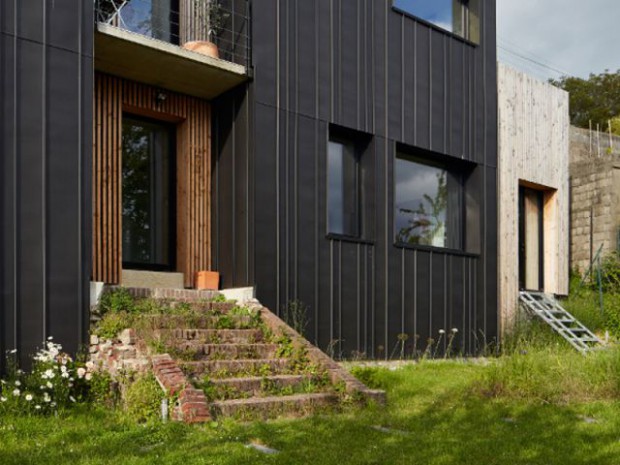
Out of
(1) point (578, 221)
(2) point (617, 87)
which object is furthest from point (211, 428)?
(2) point (617, 87)

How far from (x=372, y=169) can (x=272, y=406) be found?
202 inches

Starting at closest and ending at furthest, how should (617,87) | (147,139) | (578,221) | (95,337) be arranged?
(95,337), (147,139), (578,221), (617,87)

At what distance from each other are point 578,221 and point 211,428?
1241 centimetres

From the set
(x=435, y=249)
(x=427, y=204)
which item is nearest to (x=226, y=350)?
(x=435, y=249)

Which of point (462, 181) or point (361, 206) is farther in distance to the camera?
point (462, 181)

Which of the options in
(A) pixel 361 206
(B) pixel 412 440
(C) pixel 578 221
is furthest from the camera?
(C) pixel 578 221

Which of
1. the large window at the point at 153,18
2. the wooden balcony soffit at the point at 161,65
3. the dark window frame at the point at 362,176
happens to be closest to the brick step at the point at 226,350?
the dark window frame at the point at 362,176

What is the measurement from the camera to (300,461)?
489 centimetres

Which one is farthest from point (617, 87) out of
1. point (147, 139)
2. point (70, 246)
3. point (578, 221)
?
point (70, 246)

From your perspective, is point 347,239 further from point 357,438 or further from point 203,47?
point 357,438

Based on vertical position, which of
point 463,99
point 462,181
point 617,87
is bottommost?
point 462,181

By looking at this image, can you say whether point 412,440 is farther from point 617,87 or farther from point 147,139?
point 617,87

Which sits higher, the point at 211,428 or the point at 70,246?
the point at 70,246

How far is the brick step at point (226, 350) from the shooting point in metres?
7.31
